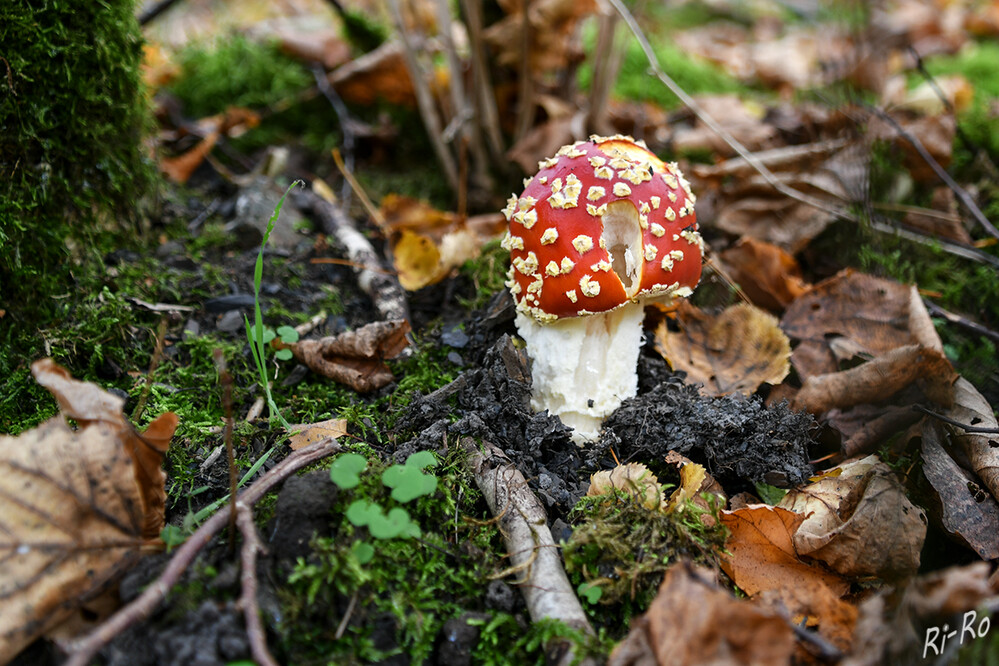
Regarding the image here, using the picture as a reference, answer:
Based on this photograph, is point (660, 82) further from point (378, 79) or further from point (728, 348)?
point (728, 348)

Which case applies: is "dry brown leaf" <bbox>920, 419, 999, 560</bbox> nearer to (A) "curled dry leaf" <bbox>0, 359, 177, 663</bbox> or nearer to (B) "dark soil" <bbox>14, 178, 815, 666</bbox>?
(B) "dark soil" <bbox>14, 178, 815, 666</bbox>

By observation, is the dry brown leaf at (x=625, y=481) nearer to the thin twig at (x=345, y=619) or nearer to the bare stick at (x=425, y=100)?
the thin twig at (x=345, y=619)

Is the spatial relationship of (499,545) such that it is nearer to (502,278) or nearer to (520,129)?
(502,278)

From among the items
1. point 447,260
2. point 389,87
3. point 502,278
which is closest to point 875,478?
point 502,278

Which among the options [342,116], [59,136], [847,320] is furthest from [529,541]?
[342,116]

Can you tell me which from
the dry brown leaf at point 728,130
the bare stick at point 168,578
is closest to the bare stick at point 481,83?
the dry brown leaf at point 728,130

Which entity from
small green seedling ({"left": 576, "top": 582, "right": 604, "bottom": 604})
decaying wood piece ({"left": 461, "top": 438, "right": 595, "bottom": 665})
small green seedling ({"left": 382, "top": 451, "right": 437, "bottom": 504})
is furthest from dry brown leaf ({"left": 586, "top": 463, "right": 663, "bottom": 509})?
small green seedling ({"left": 382, "top": 451, "right": 437, "bottom": 504})
